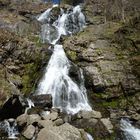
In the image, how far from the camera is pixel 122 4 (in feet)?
190

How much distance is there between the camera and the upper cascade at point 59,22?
45.1 meters

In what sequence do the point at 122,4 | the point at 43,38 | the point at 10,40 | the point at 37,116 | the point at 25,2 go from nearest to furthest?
the point at 37,116 → the point at 10,40 → the point at 43,38 → the point at 122,4 → the point at 25,2

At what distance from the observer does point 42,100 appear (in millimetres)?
26203

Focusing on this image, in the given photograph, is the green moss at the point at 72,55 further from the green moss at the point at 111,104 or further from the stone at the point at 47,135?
the stone at the point at 47,135

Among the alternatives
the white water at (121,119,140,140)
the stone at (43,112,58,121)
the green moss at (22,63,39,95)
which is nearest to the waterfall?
the green moss at (22,63,39,95)

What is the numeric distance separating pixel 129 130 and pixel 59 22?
29.7 metres

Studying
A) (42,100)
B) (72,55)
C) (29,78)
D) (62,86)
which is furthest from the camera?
(72,55)

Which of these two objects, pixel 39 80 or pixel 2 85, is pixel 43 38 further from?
pixel 2 85

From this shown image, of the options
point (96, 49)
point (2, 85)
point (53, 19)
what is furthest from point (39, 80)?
point (53, 19)

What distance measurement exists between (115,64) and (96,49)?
350 centimetres

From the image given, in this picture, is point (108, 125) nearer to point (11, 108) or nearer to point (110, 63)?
point (11, 108)

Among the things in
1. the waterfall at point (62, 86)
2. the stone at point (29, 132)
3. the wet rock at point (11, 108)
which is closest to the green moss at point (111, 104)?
the waterfall at point (62, 86)

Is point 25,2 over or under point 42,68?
→ over

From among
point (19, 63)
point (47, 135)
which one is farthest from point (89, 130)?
point (19, 63)
